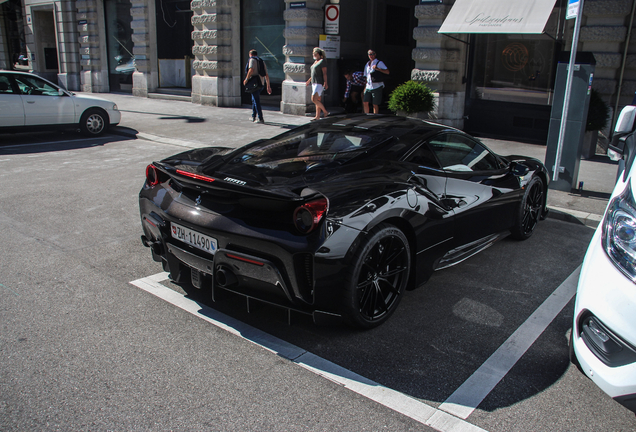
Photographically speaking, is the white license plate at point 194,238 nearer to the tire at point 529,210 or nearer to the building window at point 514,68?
the tire at point 529,210

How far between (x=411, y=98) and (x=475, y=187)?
8.28 meters

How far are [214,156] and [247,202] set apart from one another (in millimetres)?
1190

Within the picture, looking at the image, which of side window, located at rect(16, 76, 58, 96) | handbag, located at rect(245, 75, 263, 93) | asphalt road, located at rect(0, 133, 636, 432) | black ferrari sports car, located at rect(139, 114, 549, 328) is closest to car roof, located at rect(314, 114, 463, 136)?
black ferrari sports car, located at rect(139, 114, 549, 328)

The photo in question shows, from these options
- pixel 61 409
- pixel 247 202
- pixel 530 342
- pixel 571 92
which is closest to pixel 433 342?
pixel 530 342

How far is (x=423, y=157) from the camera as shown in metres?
4.31

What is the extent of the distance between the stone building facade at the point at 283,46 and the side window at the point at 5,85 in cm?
715

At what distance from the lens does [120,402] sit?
2.83m

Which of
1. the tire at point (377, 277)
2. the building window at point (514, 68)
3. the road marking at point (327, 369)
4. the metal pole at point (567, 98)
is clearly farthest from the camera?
the building window at point (514, 68)

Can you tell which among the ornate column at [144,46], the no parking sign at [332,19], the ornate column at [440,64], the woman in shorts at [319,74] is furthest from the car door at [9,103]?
the ornate column at [144,46]

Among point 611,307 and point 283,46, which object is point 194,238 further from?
point 283,46

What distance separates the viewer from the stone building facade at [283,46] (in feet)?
34.9

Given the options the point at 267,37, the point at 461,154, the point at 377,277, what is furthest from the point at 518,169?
the point at 267,37

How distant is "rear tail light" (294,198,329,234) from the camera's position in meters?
3.24

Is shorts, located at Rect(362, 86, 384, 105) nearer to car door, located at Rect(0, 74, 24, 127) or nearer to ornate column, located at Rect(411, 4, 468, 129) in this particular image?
ornate column, located at Rect(411, 4, 468, 129)
